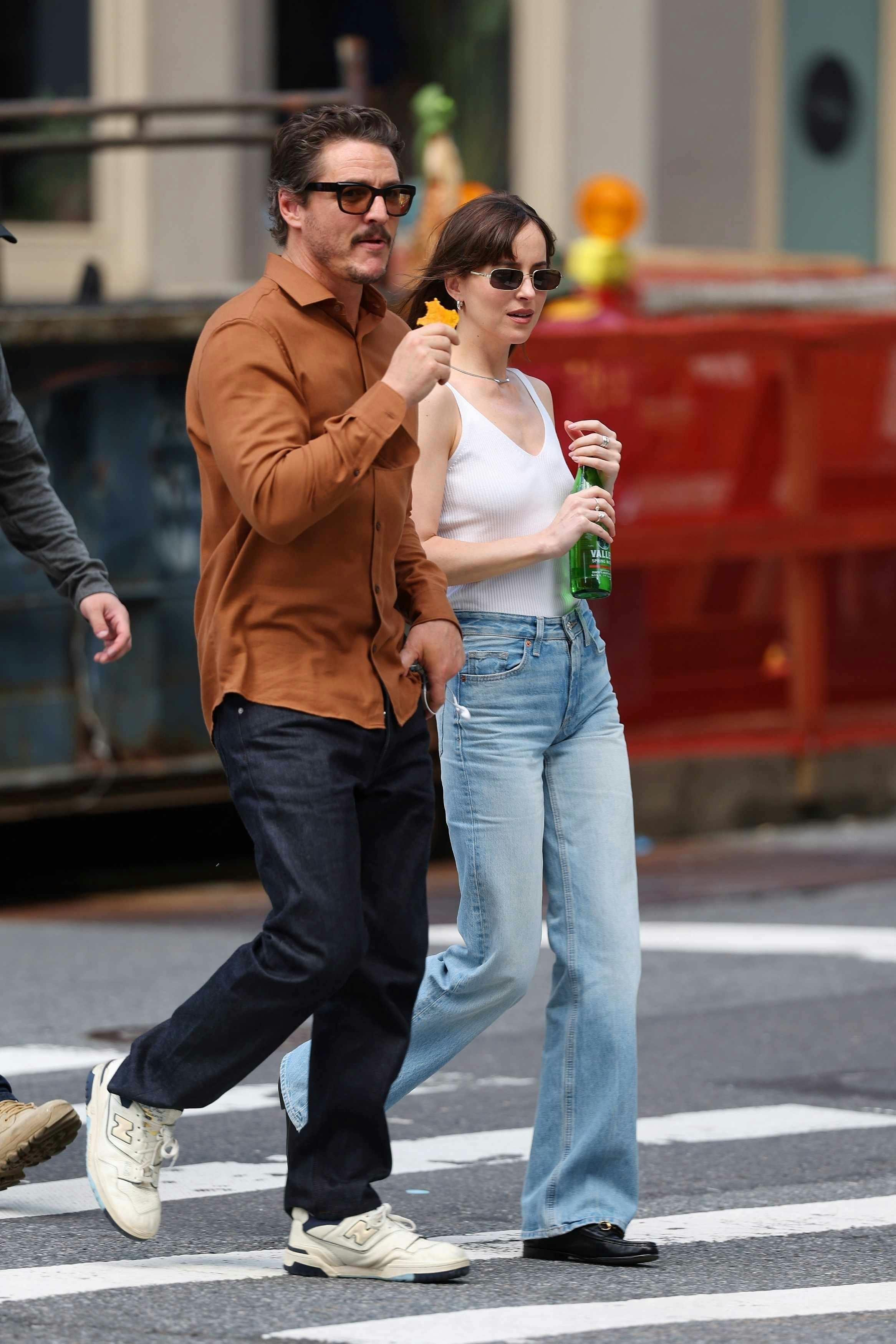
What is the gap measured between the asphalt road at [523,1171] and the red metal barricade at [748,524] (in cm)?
252

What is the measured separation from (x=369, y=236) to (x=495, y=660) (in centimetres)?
86

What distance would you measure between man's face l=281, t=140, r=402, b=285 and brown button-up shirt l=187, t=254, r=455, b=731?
6 cm

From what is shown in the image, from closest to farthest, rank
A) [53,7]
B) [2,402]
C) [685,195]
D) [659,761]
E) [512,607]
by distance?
[512,607] < [2,402] < [659,761] < [53,7] < [685,195]

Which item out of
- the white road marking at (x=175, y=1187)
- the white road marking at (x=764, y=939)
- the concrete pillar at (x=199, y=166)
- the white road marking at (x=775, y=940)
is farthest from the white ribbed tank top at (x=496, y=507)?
the concrete pillar at (x=199, y=166)

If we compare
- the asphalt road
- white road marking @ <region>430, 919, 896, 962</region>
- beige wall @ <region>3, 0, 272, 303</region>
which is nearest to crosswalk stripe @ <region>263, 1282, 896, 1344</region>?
the asphalt road

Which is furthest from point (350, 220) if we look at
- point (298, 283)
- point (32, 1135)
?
point (32, 1135)

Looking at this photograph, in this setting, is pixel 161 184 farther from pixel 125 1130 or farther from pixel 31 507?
pixel 125 1130

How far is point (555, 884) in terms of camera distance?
514 cm

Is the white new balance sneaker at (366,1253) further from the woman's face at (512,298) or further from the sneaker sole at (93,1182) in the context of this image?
the woman's face at (512,298)

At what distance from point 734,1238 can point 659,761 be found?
7031 millimetres

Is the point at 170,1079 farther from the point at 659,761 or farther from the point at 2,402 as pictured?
the point at 659,761

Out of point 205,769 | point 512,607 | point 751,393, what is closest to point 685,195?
point 751,393

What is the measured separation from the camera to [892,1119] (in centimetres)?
682

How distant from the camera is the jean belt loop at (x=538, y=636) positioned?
5102mm
